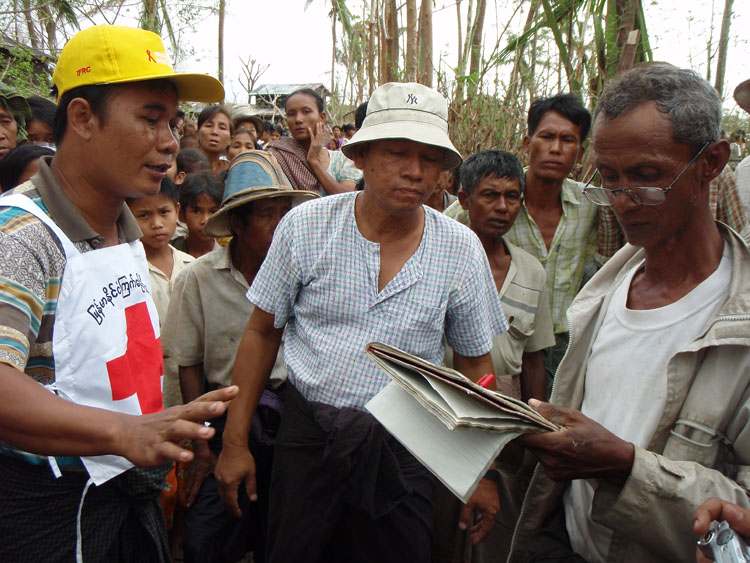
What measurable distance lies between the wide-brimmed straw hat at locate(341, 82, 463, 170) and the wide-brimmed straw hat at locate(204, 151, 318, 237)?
75 cm

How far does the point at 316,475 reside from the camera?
187 cm

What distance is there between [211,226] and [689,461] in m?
2.21

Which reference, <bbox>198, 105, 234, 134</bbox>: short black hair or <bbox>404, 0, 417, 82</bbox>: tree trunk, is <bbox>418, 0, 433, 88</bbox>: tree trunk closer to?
<bbox>404, 0, 417, 82</bbox>: tree trunk

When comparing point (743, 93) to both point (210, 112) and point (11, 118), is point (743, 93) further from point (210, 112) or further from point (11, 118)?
point (210, 112)

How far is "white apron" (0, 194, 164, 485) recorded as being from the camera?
1.37 meters

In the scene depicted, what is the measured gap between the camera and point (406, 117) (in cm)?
189

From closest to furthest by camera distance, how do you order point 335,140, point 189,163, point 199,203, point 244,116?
point 199,203
point 189,163
point 244,116
point 335,140

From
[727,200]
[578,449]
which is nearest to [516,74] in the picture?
[727,200]

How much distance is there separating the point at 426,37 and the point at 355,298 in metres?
4.95

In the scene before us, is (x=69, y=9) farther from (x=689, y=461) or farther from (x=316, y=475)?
(x=689, y=461)

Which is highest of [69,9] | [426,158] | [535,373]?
[69,9]

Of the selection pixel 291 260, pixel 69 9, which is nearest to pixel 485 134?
pixel 291 260

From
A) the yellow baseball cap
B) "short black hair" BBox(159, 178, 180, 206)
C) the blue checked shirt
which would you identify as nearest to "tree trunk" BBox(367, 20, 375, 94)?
"short black hair" BBox(159, 178, 180, 206)

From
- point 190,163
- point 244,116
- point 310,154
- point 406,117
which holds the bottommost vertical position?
point 190,163
